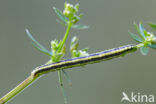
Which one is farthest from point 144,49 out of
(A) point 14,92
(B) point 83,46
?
(B) point 83,46

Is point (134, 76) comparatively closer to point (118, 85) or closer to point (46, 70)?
point (118, 85)

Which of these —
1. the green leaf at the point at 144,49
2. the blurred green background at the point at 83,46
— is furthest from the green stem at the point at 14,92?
the blurred green background at the point at 83,46

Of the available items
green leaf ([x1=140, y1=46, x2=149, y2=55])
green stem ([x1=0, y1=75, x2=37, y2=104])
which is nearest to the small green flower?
green leaf ([x1=140, y1=46, x2=149, y2=55])

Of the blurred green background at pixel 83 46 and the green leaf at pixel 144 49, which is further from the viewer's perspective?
the blurred green background at pixel 83 46

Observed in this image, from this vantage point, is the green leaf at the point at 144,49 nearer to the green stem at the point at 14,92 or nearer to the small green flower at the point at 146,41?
the small green flower at the point at 146,41

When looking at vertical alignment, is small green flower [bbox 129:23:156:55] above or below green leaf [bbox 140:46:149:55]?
above

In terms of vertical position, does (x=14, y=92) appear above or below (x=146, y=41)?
below

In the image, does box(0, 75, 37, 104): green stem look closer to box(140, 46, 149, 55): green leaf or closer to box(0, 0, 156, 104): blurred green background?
box(140, 46, 149, 55): green leaf

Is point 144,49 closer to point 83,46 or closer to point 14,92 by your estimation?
point 14,92

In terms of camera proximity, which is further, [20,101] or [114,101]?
[114,101]

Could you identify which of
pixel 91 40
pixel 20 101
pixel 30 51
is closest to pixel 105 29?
pixel 91 40

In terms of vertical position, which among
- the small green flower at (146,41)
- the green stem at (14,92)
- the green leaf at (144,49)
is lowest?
the green stem at (14,92)
